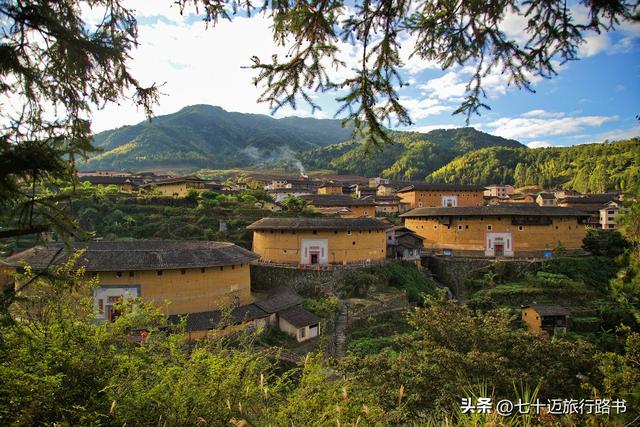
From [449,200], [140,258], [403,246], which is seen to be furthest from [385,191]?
[140,258]

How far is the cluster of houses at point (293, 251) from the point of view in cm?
1414

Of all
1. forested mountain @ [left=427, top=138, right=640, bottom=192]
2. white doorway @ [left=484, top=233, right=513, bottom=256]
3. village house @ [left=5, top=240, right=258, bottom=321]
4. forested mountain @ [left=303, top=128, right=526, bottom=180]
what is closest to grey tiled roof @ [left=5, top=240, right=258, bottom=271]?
village house @ [left=5, top=240, right=258, bottom=321]

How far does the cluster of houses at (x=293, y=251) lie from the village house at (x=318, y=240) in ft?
0.21

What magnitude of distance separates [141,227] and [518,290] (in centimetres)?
2712

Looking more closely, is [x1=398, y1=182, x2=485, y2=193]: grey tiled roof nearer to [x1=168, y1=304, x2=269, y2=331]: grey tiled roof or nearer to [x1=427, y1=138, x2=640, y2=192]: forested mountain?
[x1=427, y1=138, x2=640, y2=192]: forested mountain

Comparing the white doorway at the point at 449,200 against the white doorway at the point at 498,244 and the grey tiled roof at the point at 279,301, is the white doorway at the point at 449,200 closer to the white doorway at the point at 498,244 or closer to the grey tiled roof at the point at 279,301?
the white doorway at the point at 498,244

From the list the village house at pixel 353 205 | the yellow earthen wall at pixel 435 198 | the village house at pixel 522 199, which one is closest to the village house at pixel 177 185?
the village house at pixel 353 205

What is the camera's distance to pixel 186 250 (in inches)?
620

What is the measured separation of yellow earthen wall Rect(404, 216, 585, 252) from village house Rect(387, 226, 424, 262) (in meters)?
2.98

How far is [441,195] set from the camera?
44.1 m

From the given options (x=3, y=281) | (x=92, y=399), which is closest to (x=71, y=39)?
(x=92, y=399)

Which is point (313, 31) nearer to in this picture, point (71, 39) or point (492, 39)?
point (492, 39)

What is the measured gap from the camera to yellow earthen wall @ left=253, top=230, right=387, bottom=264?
888 inches

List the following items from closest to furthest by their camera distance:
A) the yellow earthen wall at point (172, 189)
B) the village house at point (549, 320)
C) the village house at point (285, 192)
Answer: the village house at point (549, 320)
the yellow earthen wall at point (172, 189)
the village house at point (285, 192)
